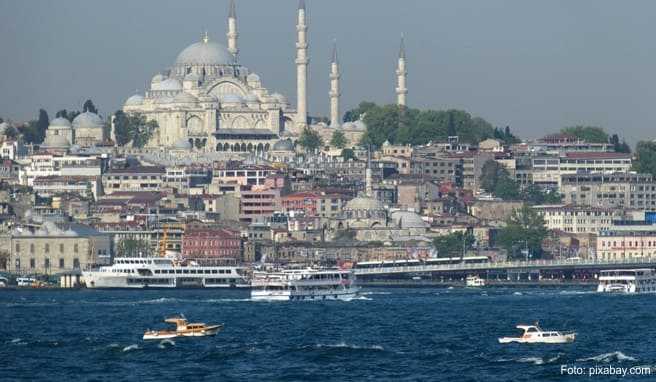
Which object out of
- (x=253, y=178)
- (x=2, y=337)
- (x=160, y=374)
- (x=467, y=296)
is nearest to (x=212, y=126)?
(x=253, y=178)

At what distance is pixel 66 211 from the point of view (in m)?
106

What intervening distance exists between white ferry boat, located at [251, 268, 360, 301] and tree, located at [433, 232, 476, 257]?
79.6 ft

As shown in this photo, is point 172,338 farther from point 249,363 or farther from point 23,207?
point 23,207

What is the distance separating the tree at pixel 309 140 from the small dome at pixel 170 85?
6.91 meters

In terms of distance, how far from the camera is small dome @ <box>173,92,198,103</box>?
414ft

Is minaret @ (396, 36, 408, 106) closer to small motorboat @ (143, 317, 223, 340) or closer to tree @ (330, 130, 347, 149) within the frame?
tree @ (330, 130, 347, 149)

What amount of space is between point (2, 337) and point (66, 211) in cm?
5239

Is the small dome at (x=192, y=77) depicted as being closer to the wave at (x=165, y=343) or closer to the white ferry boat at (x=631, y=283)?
the white ferry boat at (x=631, y=283)

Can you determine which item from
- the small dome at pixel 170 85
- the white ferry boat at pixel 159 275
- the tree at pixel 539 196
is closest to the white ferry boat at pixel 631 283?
the white ferry boat at pixel 159 275

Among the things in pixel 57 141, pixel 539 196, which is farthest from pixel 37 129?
pixel 539 196

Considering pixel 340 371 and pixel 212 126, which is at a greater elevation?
pixel 212 126

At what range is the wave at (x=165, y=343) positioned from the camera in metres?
50.6

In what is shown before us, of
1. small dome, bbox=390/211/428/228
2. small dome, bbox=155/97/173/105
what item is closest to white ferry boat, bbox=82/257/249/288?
small dome, bbox=390/211/428/228

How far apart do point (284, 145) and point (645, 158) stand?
53.0 ft
